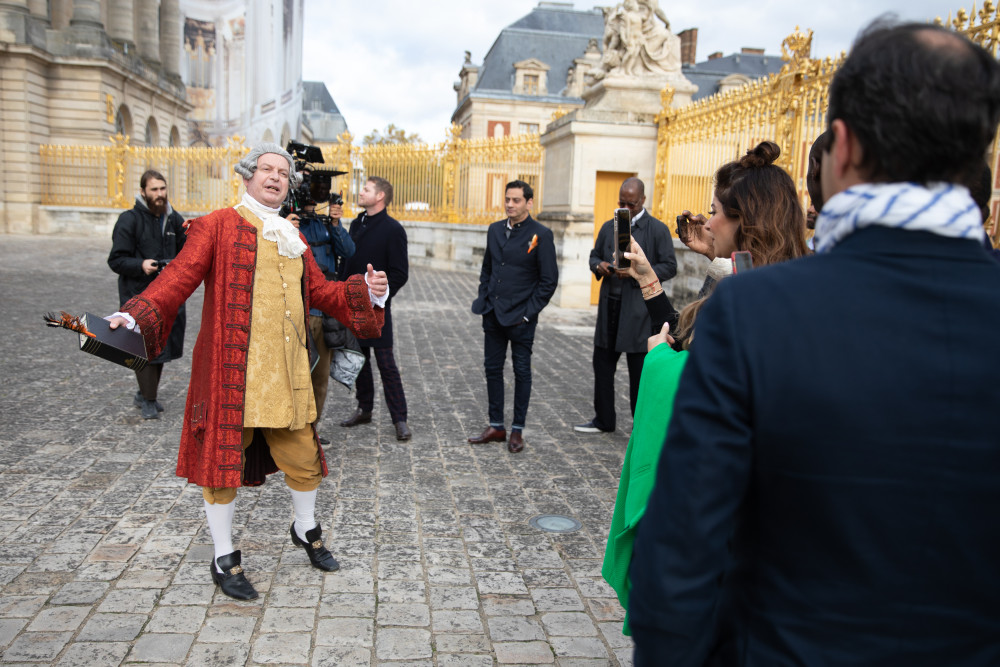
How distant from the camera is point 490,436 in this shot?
5.92m

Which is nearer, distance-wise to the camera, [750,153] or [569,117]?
[750,153]

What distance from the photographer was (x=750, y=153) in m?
2.37

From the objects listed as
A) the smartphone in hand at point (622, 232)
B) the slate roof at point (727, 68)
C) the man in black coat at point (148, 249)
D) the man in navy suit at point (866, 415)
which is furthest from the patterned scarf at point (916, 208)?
the slate roof at point (727, 68)

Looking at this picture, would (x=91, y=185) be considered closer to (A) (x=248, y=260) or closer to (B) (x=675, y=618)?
(A) (x=248, y=260)

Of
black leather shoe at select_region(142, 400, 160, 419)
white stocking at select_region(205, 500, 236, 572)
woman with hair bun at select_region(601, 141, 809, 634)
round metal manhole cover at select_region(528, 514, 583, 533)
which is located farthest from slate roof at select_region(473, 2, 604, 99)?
woman with hair bun at select_region(601, 141, 809, 634)

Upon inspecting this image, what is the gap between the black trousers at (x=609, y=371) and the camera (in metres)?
6.02

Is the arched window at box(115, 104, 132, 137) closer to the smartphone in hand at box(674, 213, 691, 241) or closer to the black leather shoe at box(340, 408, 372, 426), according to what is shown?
the black leather shoe at box(340, 408, 372, 426)

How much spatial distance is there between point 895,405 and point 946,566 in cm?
28

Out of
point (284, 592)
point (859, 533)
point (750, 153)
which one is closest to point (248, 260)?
point (284, 592)

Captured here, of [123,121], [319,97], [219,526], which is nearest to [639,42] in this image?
[219,526]

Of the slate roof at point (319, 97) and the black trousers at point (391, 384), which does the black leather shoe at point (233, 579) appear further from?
the slate roof at point (319, 97)

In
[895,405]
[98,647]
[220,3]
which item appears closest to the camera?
[895,405]

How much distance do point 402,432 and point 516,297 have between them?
52.1 inches

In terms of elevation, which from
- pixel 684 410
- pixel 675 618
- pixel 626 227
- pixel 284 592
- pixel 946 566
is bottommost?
pixel 284 592
